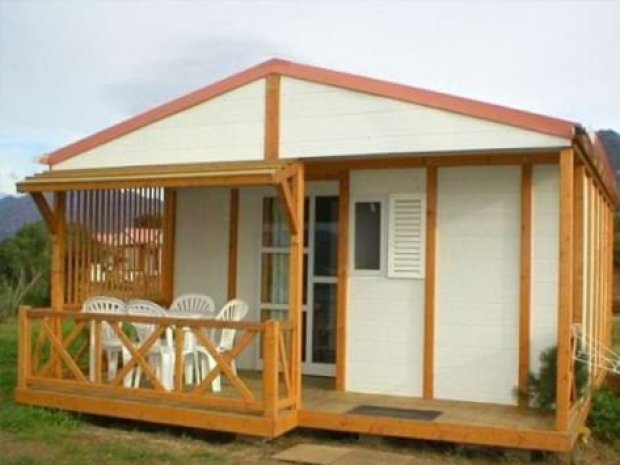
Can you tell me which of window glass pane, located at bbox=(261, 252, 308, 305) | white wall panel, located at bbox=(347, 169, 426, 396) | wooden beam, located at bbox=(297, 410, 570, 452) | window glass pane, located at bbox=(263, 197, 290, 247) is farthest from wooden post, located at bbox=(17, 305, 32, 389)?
white wall panel, located at bbox=(347, 169, 426, 396)

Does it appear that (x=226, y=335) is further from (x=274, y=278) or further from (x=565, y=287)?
(x=565, y=287)

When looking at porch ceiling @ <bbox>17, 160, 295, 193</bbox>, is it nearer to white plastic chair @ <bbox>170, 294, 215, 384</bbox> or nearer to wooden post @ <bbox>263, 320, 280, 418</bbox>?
wooden post @ <bbox>263, 320, 280, 418</bbox>

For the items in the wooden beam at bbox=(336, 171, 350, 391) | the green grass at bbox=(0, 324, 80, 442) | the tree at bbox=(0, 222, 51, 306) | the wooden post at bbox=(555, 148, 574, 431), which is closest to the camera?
the wooden post at bbox=(555, 148, 574, 431)

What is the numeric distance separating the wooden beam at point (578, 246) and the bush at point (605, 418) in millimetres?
884

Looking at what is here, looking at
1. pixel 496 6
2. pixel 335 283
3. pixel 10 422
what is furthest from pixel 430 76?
pixel 10 422

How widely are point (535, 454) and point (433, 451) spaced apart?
0.88 m

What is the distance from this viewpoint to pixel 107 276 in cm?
1019

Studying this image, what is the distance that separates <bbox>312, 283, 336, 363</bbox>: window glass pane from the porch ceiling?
1889mm

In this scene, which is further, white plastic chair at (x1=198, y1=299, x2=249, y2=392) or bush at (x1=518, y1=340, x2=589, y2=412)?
white plastic chair at (x1=198, y1=299, x2=249, y2=392)

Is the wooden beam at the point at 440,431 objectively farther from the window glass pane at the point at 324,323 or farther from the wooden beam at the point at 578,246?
the wooden beam at the point at 578,246

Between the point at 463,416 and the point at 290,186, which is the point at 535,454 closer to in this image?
the point at 463,416

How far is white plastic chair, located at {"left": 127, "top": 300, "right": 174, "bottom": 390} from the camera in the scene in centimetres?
833

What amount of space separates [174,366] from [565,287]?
372cm

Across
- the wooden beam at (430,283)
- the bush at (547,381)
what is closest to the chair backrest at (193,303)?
the wooden beam at (430,283)
